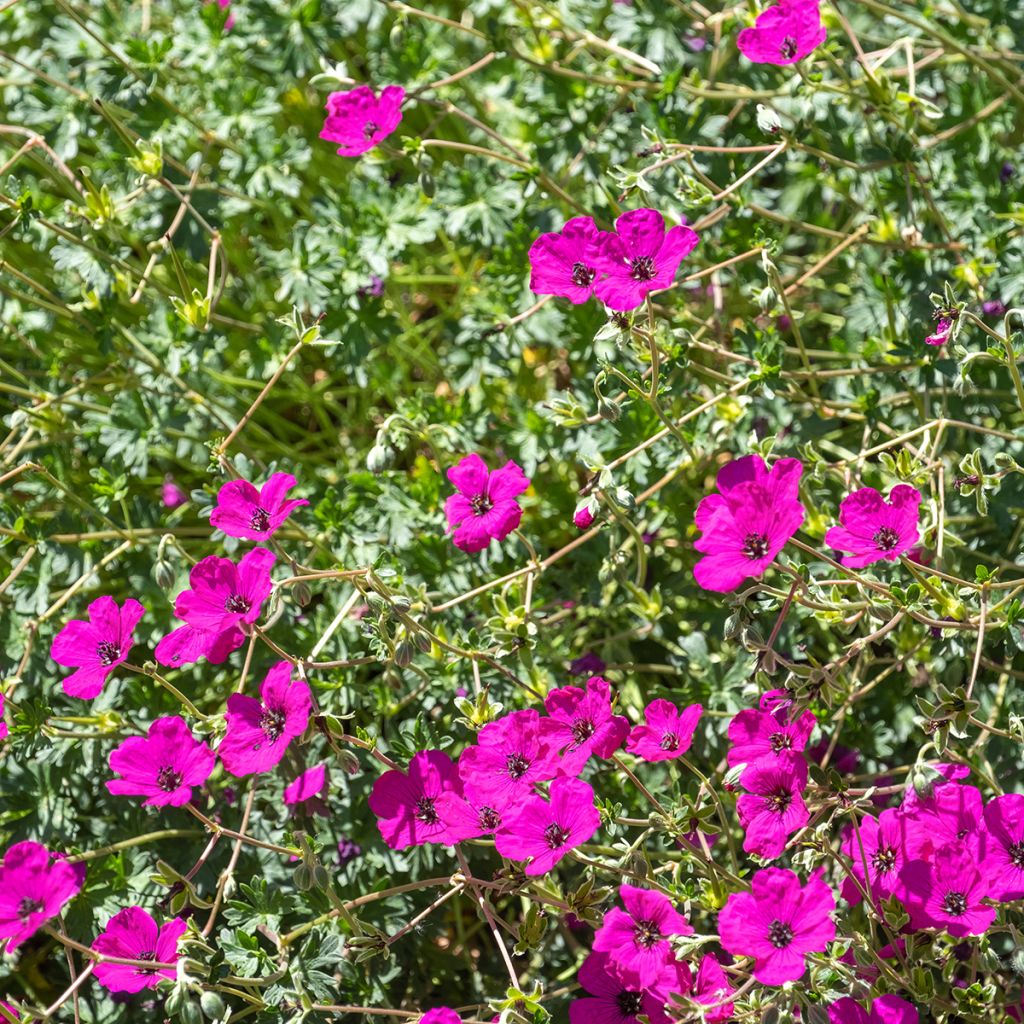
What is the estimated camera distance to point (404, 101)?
1.84 m

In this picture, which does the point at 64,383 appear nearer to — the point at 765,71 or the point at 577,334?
the point at 577,334

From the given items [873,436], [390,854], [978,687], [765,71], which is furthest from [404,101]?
[978,687]

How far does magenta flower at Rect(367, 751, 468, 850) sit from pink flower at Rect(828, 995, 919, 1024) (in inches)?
19.5

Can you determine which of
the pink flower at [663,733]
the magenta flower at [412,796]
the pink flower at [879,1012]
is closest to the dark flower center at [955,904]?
the pink flower at [879,1012]

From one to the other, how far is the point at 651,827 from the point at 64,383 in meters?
1.31

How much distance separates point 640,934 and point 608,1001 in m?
0.11

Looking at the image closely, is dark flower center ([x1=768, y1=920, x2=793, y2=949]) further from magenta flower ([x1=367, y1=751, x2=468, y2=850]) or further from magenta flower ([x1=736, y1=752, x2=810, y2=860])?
magenta flower ([x1=367, y1=751, x2=468, y2=850])

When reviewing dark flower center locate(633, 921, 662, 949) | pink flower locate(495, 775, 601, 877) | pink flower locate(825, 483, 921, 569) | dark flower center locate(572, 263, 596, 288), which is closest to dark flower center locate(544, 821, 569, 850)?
pink flower locate(495, 775, 601, 877)

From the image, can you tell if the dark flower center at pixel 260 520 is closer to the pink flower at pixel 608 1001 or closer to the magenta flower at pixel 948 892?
the pink flower at pixel 608 1001

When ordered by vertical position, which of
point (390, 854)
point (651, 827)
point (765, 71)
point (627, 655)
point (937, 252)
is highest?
point (765, 71)

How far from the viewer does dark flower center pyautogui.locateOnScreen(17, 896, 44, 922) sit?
1321 mm

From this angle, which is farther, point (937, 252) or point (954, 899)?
point (937, 252)

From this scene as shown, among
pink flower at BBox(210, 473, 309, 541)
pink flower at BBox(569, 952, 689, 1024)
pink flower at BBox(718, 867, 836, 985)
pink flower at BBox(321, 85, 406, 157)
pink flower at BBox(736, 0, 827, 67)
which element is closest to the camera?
pink flower at BBox(718, 867, 836, 985)

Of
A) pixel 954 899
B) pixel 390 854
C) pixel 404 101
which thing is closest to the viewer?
pixel 954 899
